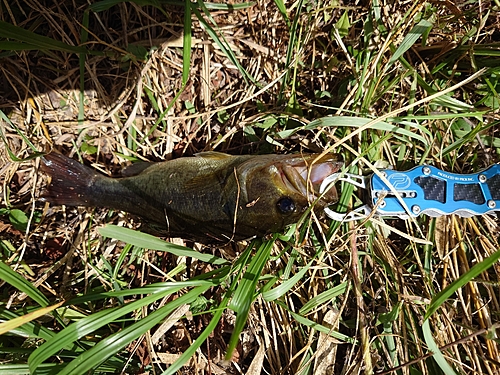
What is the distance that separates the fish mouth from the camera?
242 centimetres

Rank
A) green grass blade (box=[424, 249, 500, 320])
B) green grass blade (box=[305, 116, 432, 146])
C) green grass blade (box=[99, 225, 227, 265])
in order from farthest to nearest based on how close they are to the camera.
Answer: green grass blade (box=[305, 116, 432, 146]) → green grass blade (box=[99, 225, 227, 265]) → green grass blade (box=[424, 249, 500, 320])

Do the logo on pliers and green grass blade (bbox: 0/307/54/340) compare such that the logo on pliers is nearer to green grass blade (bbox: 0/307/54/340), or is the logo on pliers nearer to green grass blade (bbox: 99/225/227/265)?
green grass blade (bbox: 99/225/227/265)

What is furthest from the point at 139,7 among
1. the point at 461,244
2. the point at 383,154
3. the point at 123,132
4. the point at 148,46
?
the point at 461,244

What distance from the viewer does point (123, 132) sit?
10.4 ft

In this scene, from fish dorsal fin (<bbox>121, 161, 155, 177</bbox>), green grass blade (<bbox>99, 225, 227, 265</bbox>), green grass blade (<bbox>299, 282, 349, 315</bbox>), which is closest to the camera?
green grass blade (<bbox>99, 225, 227, 265</bbox>)

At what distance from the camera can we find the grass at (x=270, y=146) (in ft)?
9.21

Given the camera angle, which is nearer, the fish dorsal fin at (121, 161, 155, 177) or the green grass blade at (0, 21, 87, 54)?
the green grass blade at (0, 21, 87, 54)

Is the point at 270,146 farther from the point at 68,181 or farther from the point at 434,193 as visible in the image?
the point at 68,181

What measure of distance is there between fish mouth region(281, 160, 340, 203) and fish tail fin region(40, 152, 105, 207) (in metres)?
1.36

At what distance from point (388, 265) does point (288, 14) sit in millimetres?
1904

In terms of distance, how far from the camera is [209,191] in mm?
2543

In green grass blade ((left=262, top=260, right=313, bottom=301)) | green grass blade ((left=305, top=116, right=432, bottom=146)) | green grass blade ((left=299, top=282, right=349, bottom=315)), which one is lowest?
green grass blade ((left=299, top=282, right=349, bottom=315))

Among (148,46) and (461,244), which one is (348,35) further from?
(461,244)

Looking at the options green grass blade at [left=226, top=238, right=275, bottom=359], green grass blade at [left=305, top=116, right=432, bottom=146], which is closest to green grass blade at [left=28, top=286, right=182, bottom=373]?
green grass blade at [left=226, top=238, right=275, bottom=359]
